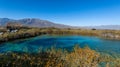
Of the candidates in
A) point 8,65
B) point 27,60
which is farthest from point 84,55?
point 8,65

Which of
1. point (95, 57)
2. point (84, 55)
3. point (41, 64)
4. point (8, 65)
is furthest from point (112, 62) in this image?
point (8, 65)

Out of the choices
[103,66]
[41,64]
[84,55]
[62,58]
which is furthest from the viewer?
[103,66]

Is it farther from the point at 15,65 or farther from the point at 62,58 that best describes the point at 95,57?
the point at 15,65

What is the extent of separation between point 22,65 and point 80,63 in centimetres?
312

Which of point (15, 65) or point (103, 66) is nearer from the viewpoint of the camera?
point (15, 65)

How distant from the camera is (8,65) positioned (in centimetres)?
948

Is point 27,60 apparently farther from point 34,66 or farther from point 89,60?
point 89,60

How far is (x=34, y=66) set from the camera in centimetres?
905

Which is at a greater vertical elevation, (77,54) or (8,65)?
(77,54)

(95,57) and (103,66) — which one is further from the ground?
(95,57)

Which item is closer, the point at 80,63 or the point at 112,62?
the point at 80,63

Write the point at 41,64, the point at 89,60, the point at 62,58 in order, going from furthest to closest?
the point at 62,58 → the point at 41,64 → the point at 89,60

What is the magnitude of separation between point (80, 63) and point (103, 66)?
9.18ft

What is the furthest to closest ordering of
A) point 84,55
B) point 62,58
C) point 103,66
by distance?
point 103,66 → point 62,58 → point 84,55
